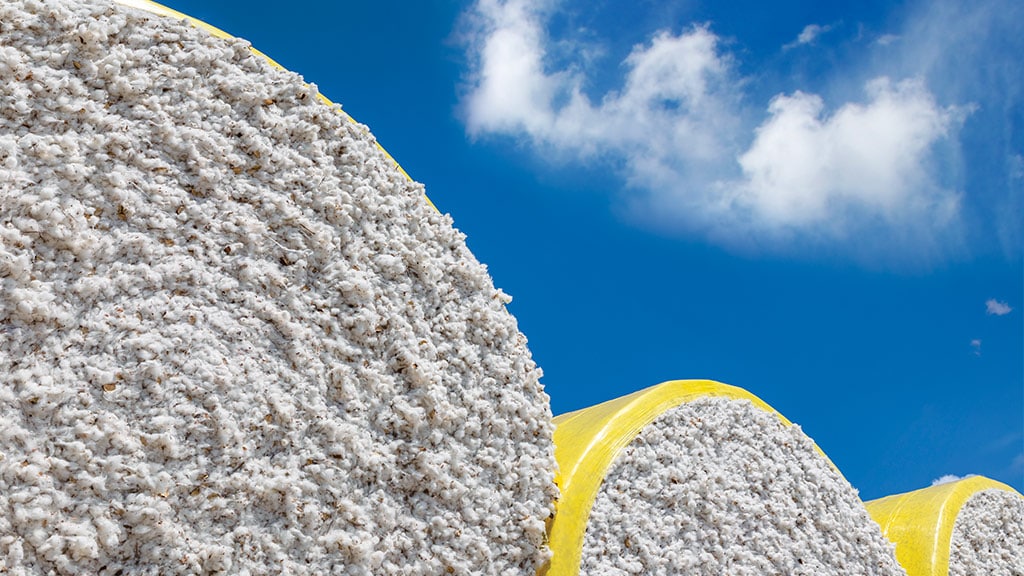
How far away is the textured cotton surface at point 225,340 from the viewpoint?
2.09 meters

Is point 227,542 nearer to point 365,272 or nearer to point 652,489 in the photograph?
point 365,272

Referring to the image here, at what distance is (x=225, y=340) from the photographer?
2322 mm

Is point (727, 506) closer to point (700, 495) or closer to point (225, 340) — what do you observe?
point (700, 495)

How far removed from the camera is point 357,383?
251 cm

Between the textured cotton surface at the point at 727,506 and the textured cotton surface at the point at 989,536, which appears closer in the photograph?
the textured cotton surface at the point at 727,506

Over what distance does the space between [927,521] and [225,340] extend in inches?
170

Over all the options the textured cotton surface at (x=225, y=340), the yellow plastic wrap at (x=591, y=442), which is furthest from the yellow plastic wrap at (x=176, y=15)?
the yellow plastic wrap at (x=591, y=442)

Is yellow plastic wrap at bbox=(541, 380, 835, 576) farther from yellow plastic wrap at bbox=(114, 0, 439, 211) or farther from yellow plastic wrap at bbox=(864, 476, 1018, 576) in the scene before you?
yellow plastic wrap at bbox=(864, 476, 1018, 576)

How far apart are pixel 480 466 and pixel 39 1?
1.90 metres

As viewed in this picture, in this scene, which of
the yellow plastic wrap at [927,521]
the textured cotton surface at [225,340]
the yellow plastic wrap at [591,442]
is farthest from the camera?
the yellow plastic wrap at [927,521]

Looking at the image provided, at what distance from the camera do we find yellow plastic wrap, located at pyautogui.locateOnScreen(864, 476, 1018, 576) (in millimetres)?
4617

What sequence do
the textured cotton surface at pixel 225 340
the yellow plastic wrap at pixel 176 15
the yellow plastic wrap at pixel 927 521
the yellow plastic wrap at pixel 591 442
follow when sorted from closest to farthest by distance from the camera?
the textured cotton surface at pixel 225 340, the yellow plastic wrap at pixel 176 15, the yellow plastic wrap at pixel 591 442, the yellow plastic wrap at pixel 927 521

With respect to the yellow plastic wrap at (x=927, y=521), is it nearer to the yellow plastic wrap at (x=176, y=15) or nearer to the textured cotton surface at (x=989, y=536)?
the textured cotton surface at (x=989, y=536)

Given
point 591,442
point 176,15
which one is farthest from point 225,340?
point 591,442
